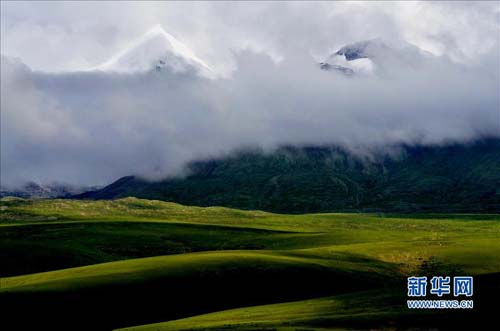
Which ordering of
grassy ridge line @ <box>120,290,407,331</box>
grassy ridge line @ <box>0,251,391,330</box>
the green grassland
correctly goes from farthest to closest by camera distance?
grassy ridge line @ <box>0,251,391,330</box>
the green grassland
grassy ridge line @ <box>120,290,407,331</box>

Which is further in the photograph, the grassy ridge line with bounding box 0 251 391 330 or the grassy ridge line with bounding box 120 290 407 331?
the grassy ridge line with bounding box 0 251 391 330

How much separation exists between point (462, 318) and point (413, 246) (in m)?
72.8

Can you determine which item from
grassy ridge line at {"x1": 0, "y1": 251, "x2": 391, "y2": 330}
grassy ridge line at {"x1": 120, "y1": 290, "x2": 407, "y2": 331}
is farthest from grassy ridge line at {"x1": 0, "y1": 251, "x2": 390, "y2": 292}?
grassy ridge line at {"x1": 120, "y1": 290, "x2": 407, "y2": 331}

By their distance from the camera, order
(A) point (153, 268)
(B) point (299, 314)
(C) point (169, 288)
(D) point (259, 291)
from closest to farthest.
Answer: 1. (B) point (299, 314)
2. (C) point (169, 288)
3. (D) point (259, 291)
4. (A) point (153, 268)

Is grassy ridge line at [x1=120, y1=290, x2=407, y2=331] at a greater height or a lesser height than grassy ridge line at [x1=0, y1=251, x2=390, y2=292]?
lesser

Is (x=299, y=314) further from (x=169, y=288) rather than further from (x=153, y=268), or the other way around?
(x=153, y=268)

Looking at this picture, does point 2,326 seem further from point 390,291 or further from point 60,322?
point 390,291

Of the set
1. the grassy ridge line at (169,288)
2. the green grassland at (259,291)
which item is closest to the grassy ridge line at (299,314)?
the green grassland at (259,291)

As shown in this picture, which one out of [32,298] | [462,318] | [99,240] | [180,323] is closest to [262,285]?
[180,323]

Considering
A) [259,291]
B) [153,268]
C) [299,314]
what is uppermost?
[153,268]

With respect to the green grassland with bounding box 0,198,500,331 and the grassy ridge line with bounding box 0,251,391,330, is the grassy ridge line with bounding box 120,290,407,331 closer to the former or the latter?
the green grassland with bounding box 0,198,500,331

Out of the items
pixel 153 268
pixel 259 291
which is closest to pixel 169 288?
pixel 153 268

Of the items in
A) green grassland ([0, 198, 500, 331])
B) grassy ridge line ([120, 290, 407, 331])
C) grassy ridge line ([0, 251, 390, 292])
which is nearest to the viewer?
grassy ridge line ([120, 290, 407, 331])

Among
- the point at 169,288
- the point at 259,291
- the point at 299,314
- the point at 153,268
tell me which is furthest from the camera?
the point at 153,268
